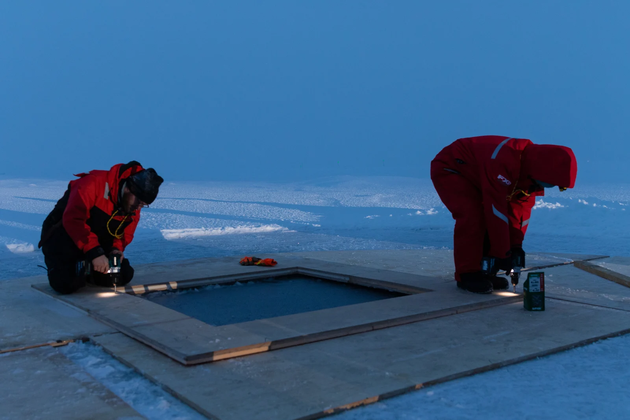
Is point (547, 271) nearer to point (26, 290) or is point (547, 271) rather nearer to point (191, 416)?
point (191, 416)

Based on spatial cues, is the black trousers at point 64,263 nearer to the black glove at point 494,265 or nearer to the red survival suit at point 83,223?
the red survival suit at point 83,223

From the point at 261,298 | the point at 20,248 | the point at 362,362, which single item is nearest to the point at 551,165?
the point at 362,362

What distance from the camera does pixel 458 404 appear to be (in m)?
2.05

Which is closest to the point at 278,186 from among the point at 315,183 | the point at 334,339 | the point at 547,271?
the point at 315,183

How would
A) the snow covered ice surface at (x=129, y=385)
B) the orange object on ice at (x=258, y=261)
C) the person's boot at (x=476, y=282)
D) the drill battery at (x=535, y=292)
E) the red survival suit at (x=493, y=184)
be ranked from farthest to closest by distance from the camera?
the orange object on ice at (x=258, y=261)
the person's boot at (x=476, y=282)
the red survival suit at (x=493, y=184)
the drill battery at (x=535, y=292)
the snow covered ice surface at (x=129, y=385)

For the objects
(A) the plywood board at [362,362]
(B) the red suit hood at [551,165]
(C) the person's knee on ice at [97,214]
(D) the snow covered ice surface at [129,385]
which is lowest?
(D) the snow covered ice surface at [129,385]

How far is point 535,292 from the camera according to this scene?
3.35m

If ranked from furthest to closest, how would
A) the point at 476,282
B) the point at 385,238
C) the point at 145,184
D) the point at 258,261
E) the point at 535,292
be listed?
the point at 385,238 < the point at 258,261 < the point at 476,282 < the point at 145,184 < the point at 535,292

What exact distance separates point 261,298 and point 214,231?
224 inches

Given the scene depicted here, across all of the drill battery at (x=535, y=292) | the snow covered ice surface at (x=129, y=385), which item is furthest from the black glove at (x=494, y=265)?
the snow covered ice surface at (x=129, y=385)

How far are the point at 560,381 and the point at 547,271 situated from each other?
2787 millimetres

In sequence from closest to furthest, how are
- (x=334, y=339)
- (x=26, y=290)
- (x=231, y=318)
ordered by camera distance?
(x=334, y=339) < (x=231, y=318) < (x=26, y=290)

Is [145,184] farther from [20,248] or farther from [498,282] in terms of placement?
[20,248]

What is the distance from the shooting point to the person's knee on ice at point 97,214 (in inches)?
146
